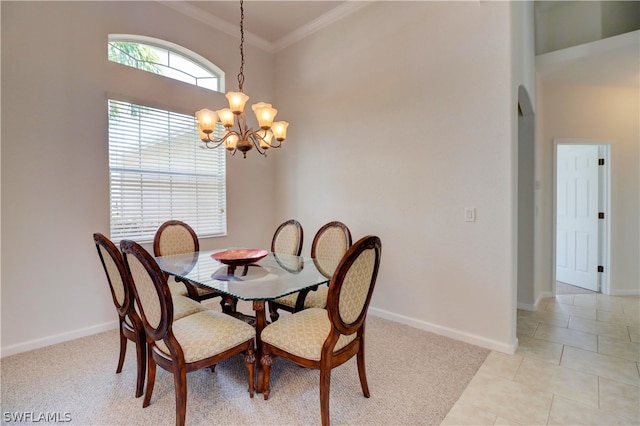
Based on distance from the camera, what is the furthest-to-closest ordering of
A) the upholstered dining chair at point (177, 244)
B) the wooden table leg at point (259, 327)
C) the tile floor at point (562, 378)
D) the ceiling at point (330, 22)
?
the ceiling at point (330, 22)
the upholstered dining chair at point (177, 244)
the wooden table leg at point (259, 327)
the tile floor at point (562, 378)

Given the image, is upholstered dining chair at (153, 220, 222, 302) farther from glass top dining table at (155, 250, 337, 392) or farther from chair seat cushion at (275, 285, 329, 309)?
chair seat cushion at (275, 285, 329, 309)

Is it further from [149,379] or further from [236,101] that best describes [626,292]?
[149,379]

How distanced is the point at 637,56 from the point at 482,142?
2240 mm

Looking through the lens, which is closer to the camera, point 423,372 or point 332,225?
point 423,372

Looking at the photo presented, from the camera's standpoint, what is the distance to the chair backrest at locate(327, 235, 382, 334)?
1.55 meters

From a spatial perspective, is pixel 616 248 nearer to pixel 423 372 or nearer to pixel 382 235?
pixel 382 235

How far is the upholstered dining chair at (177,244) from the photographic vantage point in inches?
105

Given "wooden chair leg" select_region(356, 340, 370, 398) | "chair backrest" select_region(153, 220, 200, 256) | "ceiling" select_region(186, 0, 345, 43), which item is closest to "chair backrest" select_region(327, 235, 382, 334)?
"wooden chair leg" select_region(356, 340, 370, 398)

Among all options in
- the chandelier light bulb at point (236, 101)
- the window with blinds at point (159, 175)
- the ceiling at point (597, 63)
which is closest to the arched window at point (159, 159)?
the window with blinds at point (159, 175)

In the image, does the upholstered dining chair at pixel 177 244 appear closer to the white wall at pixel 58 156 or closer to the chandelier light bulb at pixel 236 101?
the white wall at pixel 58 156

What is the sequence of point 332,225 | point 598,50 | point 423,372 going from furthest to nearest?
point 598,50, point 332,225, point 423,372

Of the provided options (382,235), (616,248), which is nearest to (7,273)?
(382,235)

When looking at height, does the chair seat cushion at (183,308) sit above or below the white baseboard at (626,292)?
above

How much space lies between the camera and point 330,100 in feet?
12.3
